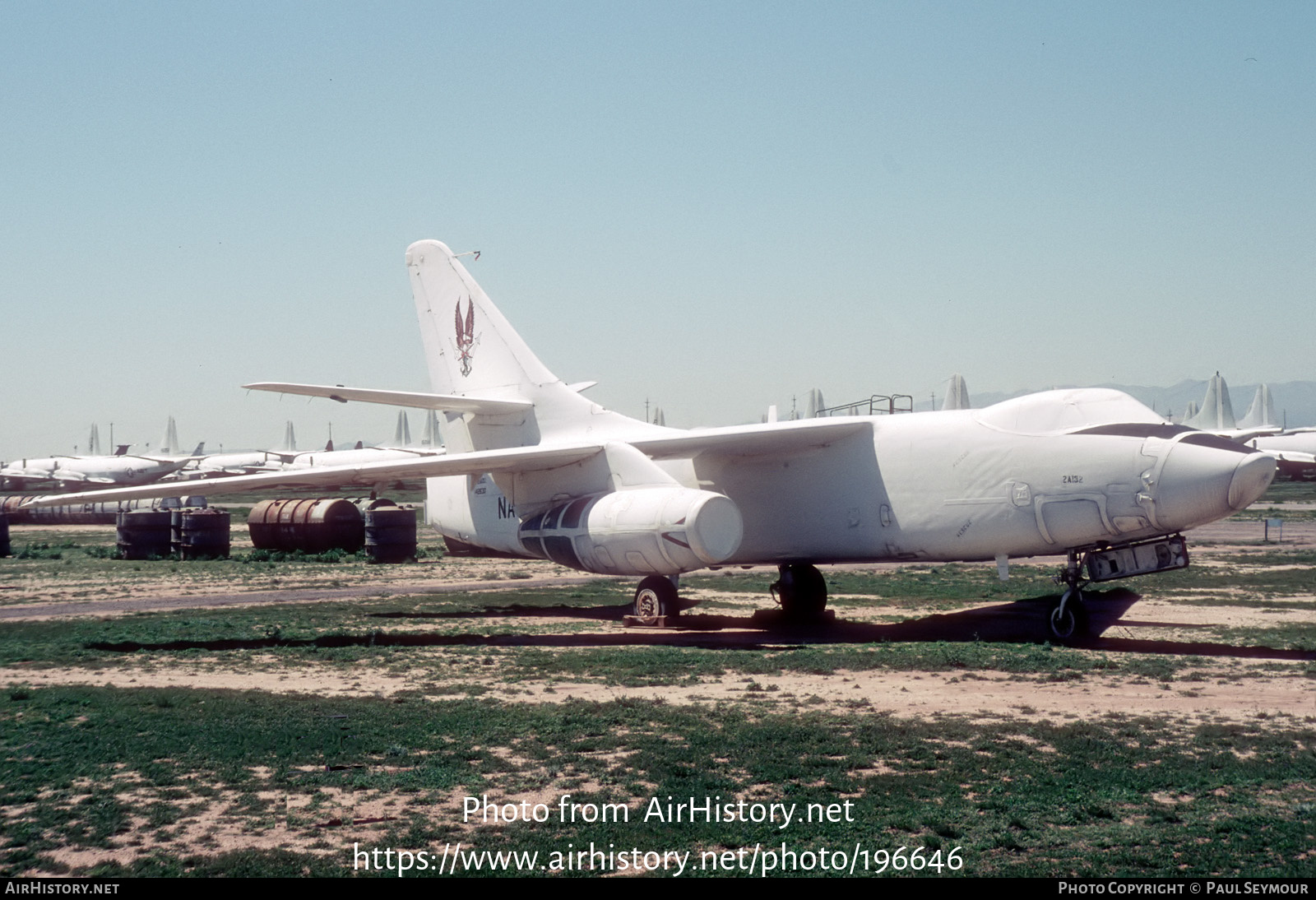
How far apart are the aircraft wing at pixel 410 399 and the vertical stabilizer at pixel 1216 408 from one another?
113m

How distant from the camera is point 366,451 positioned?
273 feet

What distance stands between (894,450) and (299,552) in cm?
2238

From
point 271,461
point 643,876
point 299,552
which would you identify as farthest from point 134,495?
point 271,461

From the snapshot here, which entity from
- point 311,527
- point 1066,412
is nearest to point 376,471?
point 1066,412

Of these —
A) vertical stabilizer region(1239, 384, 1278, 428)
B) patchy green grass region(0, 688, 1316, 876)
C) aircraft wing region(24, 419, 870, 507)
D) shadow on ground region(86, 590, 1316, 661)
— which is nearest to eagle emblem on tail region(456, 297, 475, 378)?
aircraft wing region(24, 419, 870, 507)

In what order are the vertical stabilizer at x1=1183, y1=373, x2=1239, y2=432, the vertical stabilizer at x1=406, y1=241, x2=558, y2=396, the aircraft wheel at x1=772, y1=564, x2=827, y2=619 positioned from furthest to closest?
the vertical stabilizer at x1=1183, y1=373, x2=1239, y2=432
the vertical stabilizer at x1=406, y1=241, x2=558, y2=396
the aircraft wheel at x1=772, y1=564, x2=827, y2=619

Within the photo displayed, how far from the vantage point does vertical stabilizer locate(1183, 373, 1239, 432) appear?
118500mm

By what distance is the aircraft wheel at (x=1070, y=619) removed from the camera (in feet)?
47.8

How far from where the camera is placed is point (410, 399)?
17734 millimetres

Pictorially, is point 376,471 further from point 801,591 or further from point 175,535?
point 175,535

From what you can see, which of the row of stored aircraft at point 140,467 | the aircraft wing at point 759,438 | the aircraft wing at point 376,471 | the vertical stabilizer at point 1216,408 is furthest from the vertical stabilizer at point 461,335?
the vertical stabilizer at point 1216,408

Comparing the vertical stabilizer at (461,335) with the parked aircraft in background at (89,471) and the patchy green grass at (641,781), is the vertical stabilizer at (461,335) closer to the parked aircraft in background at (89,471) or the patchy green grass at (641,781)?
the patchy green grass at (641,781)

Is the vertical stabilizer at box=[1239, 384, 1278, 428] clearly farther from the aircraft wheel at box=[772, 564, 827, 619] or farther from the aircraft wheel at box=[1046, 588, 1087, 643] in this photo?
the aircraft wheel at box=[1046, 588, 1087, 643]

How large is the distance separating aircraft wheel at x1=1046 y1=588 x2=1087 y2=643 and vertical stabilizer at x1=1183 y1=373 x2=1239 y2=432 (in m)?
114
